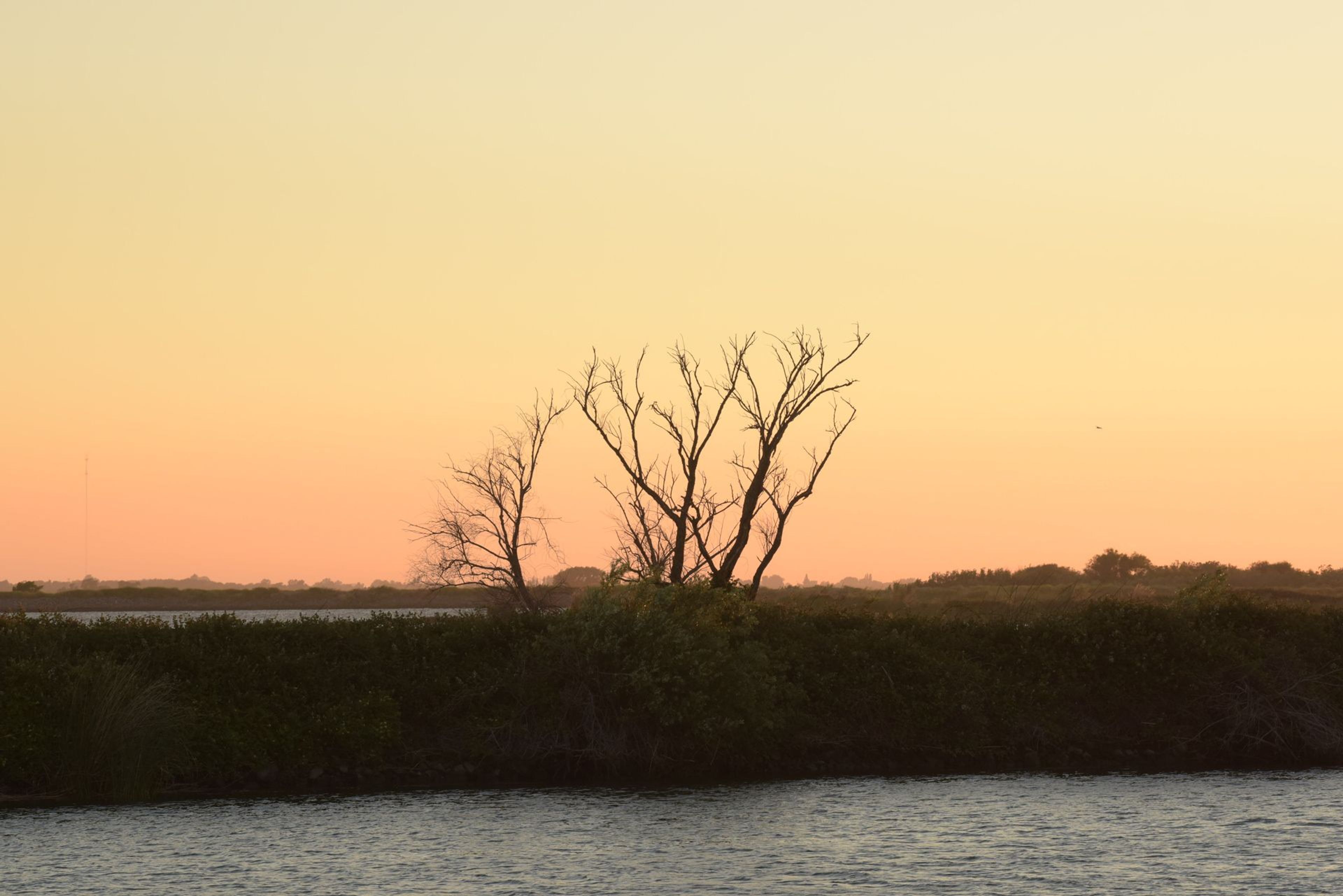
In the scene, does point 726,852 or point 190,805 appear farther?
point 190,805

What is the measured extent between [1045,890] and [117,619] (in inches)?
960

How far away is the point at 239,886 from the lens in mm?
22938

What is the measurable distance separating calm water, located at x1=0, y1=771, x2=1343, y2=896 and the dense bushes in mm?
2263

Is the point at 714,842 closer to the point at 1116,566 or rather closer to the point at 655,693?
the point at 655,693

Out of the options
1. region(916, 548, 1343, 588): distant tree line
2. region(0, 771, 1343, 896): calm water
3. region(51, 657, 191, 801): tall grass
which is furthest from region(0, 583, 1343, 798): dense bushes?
region(916, 548, 1343, 588): distant tree line

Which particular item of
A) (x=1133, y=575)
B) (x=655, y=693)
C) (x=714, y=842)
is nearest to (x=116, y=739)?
(x=655, y=693)

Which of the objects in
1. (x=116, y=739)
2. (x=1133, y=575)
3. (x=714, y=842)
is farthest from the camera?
(x=1133, y=575)

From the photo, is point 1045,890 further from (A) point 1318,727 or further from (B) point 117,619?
(B) point 117,619

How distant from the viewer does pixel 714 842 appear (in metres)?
26.9

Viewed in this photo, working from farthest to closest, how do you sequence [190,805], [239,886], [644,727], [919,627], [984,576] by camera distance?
[984,576], [919,627], [644,727], [190,805], [239,886]

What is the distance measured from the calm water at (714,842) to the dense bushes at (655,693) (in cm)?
226

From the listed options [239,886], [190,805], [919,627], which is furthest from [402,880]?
[919,627]

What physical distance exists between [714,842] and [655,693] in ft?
28.5

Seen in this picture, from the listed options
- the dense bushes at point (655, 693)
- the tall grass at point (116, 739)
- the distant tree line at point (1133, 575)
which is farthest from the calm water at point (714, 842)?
the distant tree line at point (1133, 575)
